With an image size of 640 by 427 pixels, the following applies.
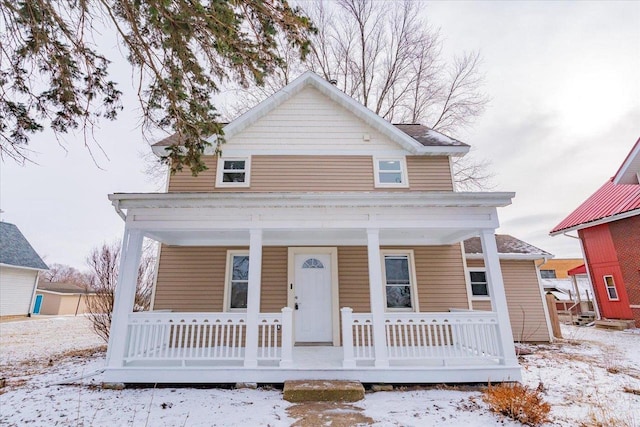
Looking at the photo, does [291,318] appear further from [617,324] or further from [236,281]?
[617,324]

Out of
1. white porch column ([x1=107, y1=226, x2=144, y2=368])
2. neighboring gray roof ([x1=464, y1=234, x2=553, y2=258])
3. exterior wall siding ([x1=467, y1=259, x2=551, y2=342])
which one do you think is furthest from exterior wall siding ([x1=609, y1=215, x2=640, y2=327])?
white porch column ([x1=107, y1=226, x2=144, y2=368])

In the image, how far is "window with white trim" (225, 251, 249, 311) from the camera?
23.7 feet

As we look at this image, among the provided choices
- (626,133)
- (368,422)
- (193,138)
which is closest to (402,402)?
(368,422)

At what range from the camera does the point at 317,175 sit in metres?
8.03

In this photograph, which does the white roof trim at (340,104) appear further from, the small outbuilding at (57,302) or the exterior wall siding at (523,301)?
the small outbuilding at (57,302)

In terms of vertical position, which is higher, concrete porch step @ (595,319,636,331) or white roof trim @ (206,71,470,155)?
white roof trim @ (206,71,470,155)

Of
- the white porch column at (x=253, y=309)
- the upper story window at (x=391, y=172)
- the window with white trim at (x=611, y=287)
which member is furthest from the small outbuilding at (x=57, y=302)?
the window with white trim at (x=611, y=287)

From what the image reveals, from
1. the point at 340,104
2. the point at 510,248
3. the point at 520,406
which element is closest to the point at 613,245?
the point at 510,248

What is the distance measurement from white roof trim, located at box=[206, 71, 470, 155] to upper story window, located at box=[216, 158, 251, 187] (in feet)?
2.22

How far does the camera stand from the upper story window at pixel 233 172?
25.9 ft

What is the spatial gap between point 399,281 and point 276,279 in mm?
3101

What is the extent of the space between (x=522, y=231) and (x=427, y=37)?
32.1 meters

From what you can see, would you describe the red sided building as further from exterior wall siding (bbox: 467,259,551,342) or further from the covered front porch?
the covered front porch

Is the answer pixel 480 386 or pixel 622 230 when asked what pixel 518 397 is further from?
pixel 622 230
